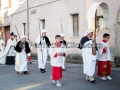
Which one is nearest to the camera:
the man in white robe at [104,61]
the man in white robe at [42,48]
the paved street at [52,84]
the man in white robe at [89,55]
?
the paved street at [52,84]

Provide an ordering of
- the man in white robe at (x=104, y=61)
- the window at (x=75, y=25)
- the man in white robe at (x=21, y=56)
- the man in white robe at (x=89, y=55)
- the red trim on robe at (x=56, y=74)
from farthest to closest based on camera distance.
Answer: the window at (x=75, y=25) < the man in white robe at (x=21, y=56) < the man in white robe at (x=104, y=61) < the man in white robe at (x=89, y=55) < the red trim on robe at (x=56, y=74)

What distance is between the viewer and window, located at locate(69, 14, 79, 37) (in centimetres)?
1478

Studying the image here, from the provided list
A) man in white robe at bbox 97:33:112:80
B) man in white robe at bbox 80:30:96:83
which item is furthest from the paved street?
man in white robe at bbox 80:30:96:83

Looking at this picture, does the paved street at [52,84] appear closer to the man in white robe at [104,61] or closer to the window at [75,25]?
the man in white robe at [104,61]

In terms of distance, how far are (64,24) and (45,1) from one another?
3.15m

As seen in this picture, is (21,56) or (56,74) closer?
(56,74)

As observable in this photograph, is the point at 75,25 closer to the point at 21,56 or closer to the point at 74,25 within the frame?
→ the point at 74,25

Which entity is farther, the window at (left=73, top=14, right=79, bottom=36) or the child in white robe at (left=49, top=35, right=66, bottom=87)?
the window at (left=73, top=14, right=79, bottom=36)

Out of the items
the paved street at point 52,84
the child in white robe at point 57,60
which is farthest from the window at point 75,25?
the child in white robe at point 57,60

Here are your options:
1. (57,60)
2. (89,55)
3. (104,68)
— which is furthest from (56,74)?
(104,68)

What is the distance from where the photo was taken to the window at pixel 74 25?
14.8m

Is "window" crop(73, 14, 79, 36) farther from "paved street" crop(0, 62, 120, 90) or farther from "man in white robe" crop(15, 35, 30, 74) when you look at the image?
"paved street" crop(0, 62, 120, 90)

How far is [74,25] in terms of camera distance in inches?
594

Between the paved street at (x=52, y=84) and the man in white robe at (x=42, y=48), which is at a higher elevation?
the man in white robe at (x=42, y=48)
